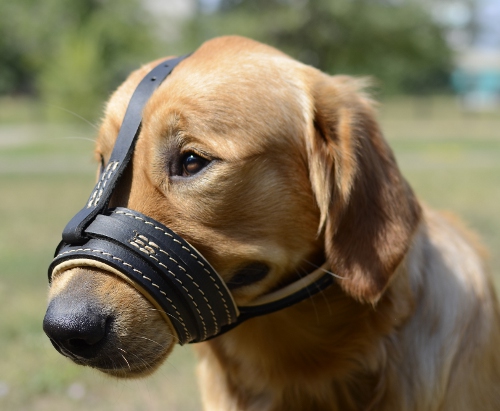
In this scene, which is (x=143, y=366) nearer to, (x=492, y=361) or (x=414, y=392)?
(x=414, y=392)

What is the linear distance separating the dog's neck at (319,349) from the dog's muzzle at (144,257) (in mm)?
318

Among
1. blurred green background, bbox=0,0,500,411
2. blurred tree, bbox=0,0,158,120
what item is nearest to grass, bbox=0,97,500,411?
blurred green background, bbox=0,0,500,411

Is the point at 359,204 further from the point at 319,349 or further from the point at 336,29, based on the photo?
the point at 336,29

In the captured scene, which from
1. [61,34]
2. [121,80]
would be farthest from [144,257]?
[61,34]

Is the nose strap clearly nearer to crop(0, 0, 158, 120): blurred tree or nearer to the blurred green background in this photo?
the blurred green background

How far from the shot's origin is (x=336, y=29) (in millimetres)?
44844

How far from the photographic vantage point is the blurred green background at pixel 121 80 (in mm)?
4586

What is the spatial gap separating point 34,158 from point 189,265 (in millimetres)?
19014

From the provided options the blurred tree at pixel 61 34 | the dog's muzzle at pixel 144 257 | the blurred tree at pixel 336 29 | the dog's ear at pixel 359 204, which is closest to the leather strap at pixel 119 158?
the dog's muzzle at pixel 144 257

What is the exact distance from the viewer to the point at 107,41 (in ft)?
143

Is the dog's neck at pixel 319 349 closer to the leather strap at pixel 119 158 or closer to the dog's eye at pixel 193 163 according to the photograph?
the dog's eye at pixel 193 163

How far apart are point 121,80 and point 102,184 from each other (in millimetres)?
3208

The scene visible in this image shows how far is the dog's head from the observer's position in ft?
8.32

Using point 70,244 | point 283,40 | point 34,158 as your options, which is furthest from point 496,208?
point 283,40
